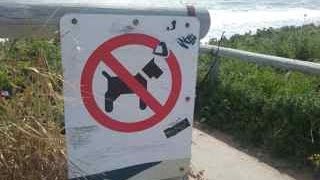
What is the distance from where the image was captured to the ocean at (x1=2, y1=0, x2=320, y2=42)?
20844 mm

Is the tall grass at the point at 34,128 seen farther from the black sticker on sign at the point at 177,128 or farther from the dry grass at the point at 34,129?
the black sticker on sign at the point at 177,128

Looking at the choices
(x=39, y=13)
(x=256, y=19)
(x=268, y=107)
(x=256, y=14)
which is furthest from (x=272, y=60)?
(x=256, y=14)

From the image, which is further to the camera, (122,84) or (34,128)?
(34,128)

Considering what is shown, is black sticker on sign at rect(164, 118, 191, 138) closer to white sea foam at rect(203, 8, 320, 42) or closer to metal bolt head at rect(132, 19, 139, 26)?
metal bolt head at rect(132, 19, 139, 26)

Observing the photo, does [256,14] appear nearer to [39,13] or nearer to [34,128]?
[34,128]

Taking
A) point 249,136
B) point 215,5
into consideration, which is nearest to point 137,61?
point 249,136

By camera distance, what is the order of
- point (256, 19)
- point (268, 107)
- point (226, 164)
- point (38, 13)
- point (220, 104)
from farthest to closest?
point (256, 19) < point (220, 104) < point (268, 107) < point (226, 164) < point (38, 13)

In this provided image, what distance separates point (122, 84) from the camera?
10.5ft

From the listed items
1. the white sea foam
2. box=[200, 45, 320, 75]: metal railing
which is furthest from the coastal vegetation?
the white sea foam

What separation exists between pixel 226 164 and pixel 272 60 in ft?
4.99

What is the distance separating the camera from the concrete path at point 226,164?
5.27m

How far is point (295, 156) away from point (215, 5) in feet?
72.7

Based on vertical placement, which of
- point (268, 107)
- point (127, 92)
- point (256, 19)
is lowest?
point (268, 107)

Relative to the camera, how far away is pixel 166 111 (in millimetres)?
3312
